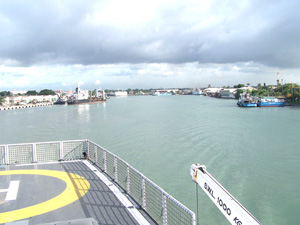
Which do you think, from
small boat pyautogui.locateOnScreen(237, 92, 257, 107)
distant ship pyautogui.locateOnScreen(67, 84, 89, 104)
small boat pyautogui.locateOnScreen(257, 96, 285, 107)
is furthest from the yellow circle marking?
distant ship pyautogui.locateOnScreen(67, 84, 89, 104)

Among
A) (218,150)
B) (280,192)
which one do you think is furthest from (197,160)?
(280,192)

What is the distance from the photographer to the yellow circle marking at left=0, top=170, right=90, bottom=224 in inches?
241

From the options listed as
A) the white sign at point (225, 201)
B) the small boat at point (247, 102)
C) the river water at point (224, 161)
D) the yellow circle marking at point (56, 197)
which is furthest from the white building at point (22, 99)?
the white sign at point (225, 201)

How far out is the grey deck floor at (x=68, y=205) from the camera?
19.3 ft

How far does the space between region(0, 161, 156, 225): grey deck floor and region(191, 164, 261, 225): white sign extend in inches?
71.8

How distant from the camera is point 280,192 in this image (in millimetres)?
13742

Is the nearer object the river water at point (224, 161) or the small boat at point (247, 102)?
the river water at point (224, 161)

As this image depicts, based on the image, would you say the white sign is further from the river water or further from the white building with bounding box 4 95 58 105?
the white building with bounding box 4 95 58 105

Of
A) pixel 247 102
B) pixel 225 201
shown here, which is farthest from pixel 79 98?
pixel 225 201

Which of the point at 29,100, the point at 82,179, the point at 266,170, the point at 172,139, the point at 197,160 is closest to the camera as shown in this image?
the point at 82,179

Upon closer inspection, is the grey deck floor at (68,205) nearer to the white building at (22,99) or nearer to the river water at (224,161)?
the river water at (224,161)

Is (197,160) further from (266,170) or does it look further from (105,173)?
(105,173)

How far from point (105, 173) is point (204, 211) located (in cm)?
533

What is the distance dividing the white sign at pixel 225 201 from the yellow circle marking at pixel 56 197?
12.7 ft
